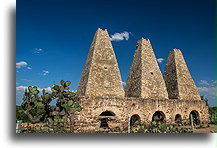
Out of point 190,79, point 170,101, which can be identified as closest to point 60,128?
point 170,101

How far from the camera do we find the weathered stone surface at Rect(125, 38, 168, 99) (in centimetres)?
1045

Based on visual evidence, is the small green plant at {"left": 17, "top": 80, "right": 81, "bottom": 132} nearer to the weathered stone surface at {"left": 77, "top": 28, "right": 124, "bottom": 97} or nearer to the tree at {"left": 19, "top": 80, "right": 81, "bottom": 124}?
the tree at {"left": 19, "top": 80, "right": 81, "bottom": 124}

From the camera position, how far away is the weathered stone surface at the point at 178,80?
38.5 feet

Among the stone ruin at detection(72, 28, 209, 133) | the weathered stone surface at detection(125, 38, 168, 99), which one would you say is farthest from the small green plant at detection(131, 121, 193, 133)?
the weathered stone surface at detection(125, 38, 168, 99)

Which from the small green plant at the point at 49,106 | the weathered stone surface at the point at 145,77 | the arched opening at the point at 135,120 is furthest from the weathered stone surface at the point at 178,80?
the small green plant at the point at 49,106

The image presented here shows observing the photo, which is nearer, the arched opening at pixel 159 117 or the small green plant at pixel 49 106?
the small green plant at pixel 49 106

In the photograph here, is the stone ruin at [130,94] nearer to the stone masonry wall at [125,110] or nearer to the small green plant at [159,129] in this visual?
the stone masonry wall at [125,110]

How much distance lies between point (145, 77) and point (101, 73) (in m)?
2.83

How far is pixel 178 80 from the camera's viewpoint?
1211 centimetres

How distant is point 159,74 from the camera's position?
11.5 meters

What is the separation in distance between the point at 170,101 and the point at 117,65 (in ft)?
10.5

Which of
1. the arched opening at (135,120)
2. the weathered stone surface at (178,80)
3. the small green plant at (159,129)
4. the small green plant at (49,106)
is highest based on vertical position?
the weathered stone surface at (178,80)

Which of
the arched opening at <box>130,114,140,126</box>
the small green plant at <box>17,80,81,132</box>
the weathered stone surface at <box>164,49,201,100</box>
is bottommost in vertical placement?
the arched opening at <box>130,114,140,126</box>

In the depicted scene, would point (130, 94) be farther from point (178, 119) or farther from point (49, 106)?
point (49, 106)
